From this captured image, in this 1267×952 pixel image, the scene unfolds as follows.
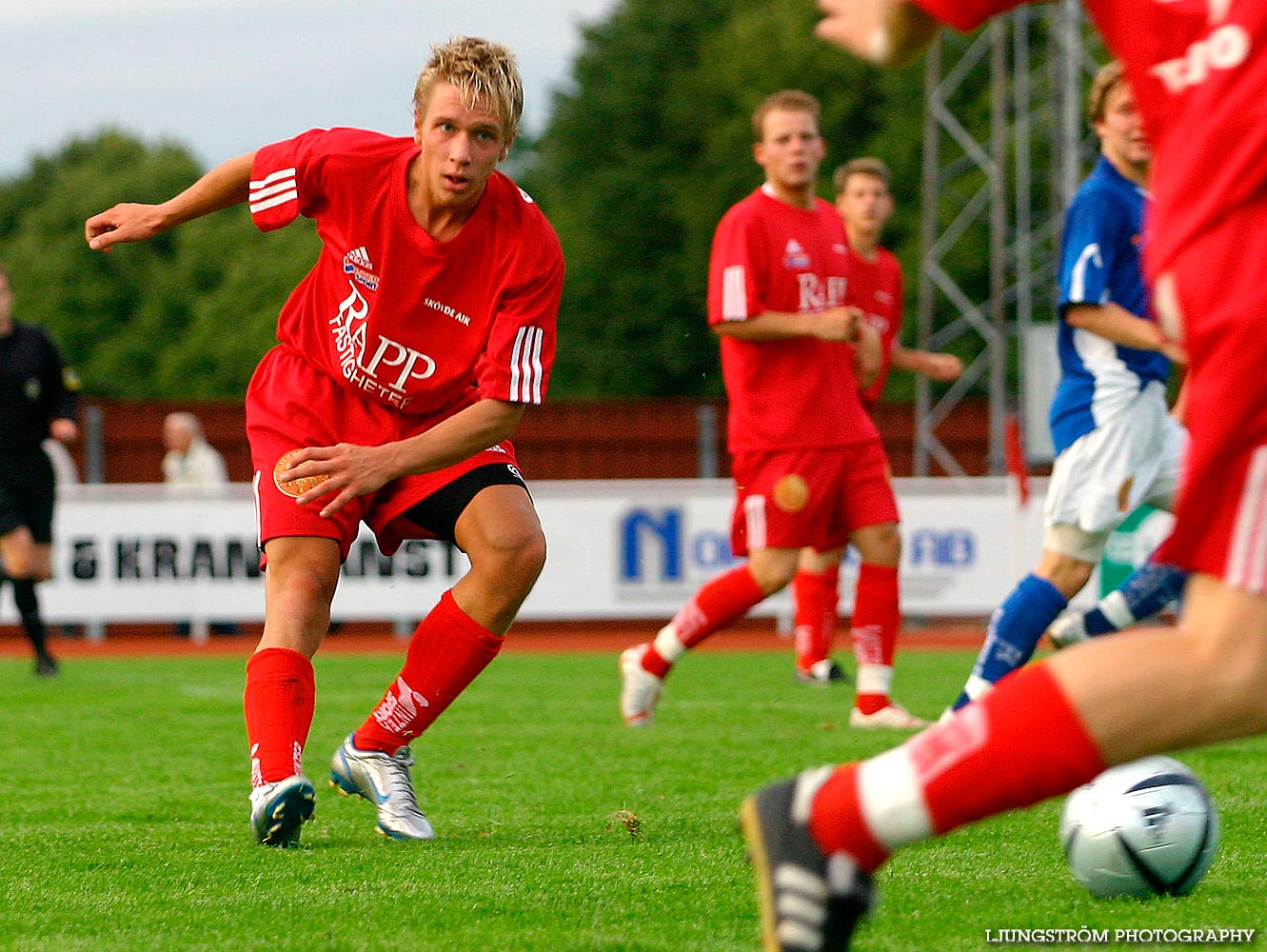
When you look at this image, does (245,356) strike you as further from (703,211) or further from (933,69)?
(933,69)

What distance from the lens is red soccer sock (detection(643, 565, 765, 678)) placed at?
7.68 meters

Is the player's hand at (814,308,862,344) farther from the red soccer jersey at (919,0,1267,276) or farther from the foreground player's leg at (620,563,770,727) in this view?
the red soccer jersey at (919,0,1267,276)

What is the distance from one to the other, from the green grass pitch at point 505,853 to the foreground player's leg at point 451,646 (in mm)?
137

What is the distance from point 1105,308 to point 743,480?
7.24 ft

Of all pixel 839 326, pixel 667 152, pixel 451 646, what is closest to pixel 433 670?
pixel 451 646

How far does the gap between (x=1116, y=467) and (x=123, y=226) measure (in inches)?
135

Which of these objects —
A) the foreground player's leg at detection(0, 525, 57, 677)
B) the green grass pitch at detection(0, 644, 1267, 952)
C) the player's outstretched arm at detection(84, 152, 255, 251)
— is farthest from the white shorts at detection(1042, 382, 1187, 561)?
the foreground player's leg at detection(0, 525, 57, 677)

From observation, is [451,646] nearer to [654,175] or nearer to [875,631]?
[875,631]

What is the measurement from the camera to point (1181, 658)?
245 centimetres

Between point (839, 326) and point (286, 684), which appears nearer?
point (286, 684)

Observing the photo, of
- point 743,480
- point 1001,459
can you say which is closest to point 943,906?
point 743,480

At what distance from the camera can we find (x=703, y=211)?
41.4 m

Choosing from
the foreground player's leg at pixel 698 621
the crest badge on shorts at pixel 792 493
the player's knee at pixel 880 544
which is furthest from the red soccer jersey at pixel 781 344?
the foreground player's leg at pixel 698 621

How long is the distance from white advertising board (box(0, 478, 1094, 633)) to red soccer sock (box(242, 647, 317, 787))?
34.7ft
